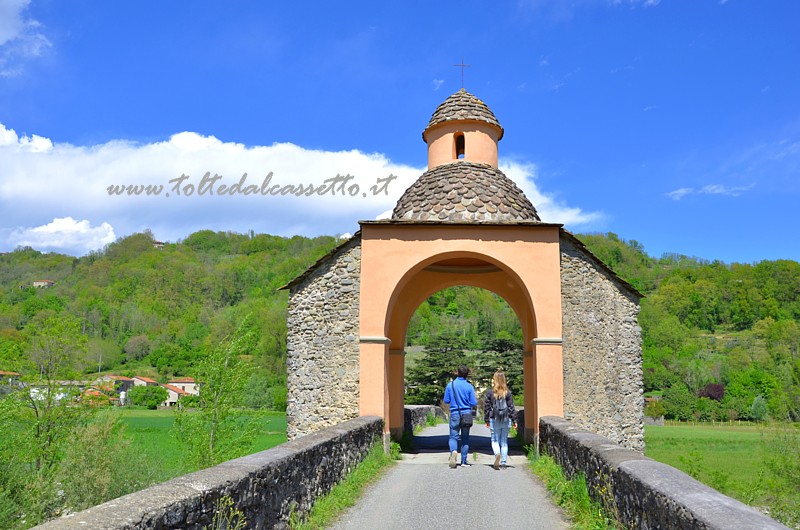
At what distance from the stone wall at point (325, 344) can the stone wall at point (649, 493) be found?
17.0 feet

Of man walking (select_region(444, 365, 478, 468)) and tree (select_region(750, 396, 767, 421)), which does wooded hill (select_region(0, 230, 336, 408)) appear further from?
man walking (select_region(444, 365, 478, 468))

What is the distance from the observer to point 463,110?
15.8 meters

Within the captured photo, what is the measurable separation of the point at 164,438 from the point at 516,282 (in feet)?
86.3

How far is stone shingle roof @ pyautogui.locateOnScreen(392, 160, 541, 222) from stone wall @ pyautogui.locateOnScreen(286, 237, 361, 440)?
221 centimetres

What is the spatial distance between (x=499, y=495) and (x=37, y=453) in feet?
31.3

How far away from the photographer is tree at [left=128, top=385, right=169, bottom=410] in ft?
201

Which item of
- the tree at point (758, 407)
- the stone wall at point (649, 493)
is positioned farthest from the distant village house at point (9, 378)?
the tree at point (758, 407)

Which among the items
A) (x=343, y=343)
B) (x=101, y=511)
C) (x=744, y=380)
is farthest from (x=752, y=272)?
(x=101, y=511)

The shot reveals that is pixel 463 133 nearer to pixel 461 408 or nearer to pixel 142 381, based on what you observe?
pixel 461 408

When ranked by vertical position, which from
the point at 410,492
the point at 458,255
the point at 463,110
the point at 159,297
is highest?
the point at 463,110

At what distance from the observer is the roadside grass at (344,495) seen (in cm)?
621

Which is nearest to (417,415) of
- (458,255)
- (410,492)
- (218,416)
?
(218,416)

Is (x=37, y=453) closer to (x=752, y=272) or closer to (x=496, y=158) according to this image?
(x=496, y=158)

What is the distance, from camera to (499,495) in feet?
26.0
